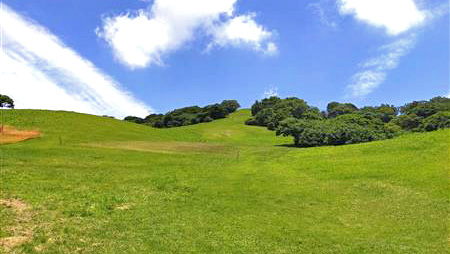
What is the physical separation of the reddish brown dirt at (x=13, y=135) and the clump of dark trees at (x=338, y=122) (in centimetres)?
4761

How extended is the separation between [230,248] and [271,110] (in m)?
125

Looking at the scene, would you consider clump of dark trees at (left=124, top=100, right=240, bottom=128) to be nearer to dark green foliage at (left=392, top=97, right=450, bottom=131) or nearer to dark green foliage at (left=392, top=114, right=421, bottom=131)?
dark green foliage at (left=392, top=97, right=450, bottom=131)

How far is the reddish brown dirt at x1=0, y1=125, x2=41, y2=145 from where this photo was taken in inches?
2571

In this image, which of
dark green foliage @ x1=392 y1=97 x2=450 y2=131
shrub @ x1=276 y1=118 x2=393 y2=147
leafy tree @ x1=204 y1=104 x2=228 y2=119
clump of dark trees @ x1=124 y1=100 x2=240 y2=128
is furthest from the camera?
leafy tree @ x1=204 y1=104 x2=228 y2=119

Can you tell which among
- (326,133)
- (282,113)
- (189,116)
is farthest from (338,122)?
(189,116)

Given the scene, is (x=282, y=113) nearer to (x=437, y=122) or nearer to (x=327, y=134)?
(x=437, y=122)

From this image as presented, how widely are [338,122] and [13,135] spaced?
6148 cm

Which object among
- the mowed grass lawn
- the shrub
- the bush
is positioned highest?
the bush

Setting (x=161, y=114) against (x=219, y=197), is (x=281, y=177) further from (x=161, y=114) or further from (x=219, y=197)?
(x=161, y=114)

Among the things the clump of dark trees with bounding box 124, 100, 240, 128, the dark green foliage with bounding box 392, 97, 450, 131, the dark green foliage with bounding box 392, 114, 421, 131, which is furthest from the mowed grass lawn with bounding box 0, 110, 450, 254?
the clump of dark trees with bounding box 124, 100, 240, 128

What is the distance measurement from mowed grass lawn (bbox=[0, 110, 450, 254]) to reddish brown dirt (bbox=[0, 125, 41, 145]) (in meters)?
12.8

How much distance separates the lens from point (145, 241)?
21.4 meters

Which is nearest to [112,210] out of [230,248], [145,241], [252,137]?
[145,241]

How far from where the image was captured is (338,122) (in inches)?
3585
